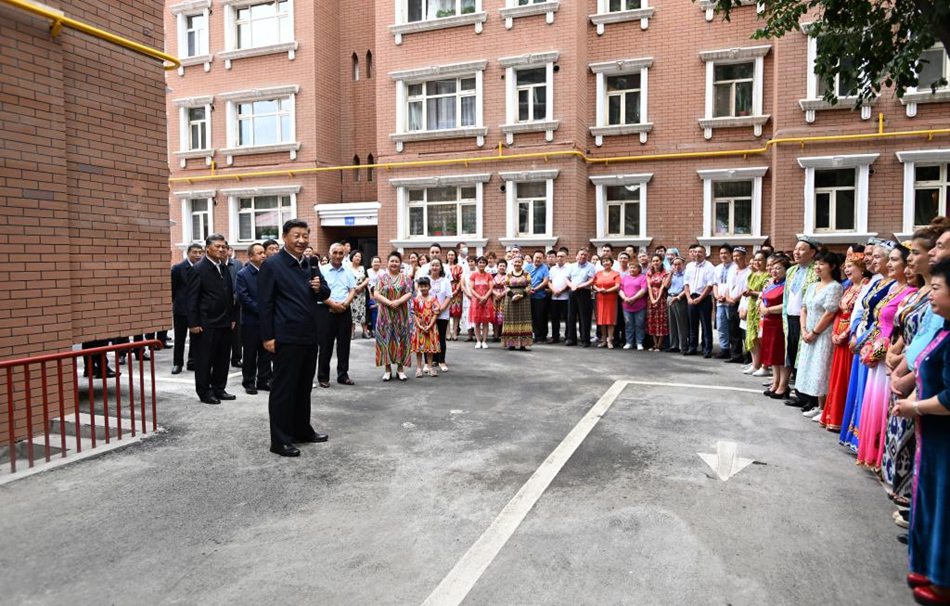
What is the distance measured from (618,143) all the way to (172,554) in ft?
54.9

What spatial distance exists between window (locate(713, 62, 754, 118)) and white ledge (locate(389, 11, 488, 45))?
22.7 feet

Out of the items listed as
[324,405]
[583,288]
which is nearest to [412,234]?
[583,288]

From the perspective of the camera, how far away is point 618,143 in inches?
711

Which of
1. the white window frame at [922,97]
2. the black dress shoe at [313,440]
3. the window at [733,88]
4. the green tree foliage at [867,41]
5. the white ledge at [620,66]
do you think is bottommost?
the black dress shoe at [313,440]

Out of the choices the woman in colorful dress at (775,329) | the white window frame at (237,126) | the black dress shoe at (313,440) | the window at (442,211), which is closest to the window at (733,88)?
the window at (442,211)

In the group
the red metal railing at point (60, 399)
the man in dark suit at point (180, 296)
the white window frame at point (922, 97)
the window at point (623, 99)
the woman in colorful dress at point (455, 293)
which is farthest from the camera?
the window at point (623, 99)

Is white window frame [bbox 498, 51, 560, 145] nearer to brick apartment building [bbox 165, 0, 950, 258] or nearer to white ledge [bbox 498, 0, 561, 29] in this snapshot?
brick apartment building [bbox 165, 0, 950, 258]

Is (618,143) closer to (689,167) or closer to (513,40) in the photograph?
(689,167)

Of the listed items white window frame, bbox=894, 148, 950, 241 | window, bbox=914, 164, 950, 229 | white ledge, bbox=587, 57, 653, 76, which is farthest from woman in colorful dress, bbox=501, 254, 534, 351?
window, bbox=914, 164, 950, 229

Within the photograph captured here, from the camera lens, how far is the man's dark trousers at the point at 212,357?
7.74 metres

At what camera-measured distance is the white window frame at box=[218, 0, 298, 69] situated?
67.2 feet

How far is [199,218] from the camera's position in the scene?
22297 mm

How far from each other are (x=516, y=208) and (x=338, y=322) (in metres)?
10.1

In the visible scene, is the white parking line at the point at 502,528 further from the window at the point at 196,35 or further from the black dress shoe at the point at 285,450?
the window at the point at 196,35
